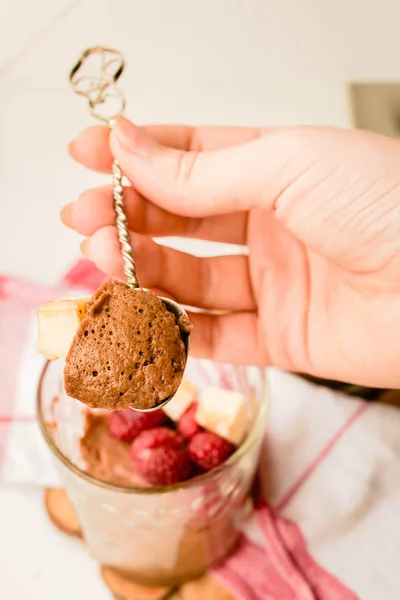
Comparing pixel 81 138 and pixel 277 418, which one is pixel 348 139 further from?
pixel 277 418

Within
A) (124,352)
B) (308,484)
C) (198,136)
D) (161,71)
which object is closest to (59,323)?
(124,352)

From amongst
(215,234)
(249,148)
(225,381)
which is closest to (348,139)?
(249,148)

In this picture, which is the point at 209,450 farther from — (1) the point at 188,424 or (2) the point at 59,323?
(2) the point at 59,323

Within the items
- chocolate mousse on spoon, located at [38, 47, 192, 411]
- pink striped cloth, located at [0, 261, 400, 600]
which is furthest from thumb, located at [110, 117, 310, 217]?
pink striped cloth, located at [0, 261, 400, 600]

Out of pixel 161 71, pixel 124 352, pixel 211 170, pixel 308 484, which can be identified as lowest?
pixel 308 484

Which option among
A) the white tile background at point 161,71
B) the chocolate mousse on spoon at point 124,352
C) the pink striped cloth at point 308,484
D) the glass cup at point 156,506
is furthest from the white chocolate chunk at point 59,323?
the white tile background at point 161,71

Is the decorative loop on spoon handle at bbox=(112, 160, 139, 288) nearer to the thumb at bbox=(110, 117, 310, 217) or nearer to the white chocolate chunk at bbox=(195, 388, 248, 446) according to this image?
the thumb at bbox=(110, 117, 310, 217)
